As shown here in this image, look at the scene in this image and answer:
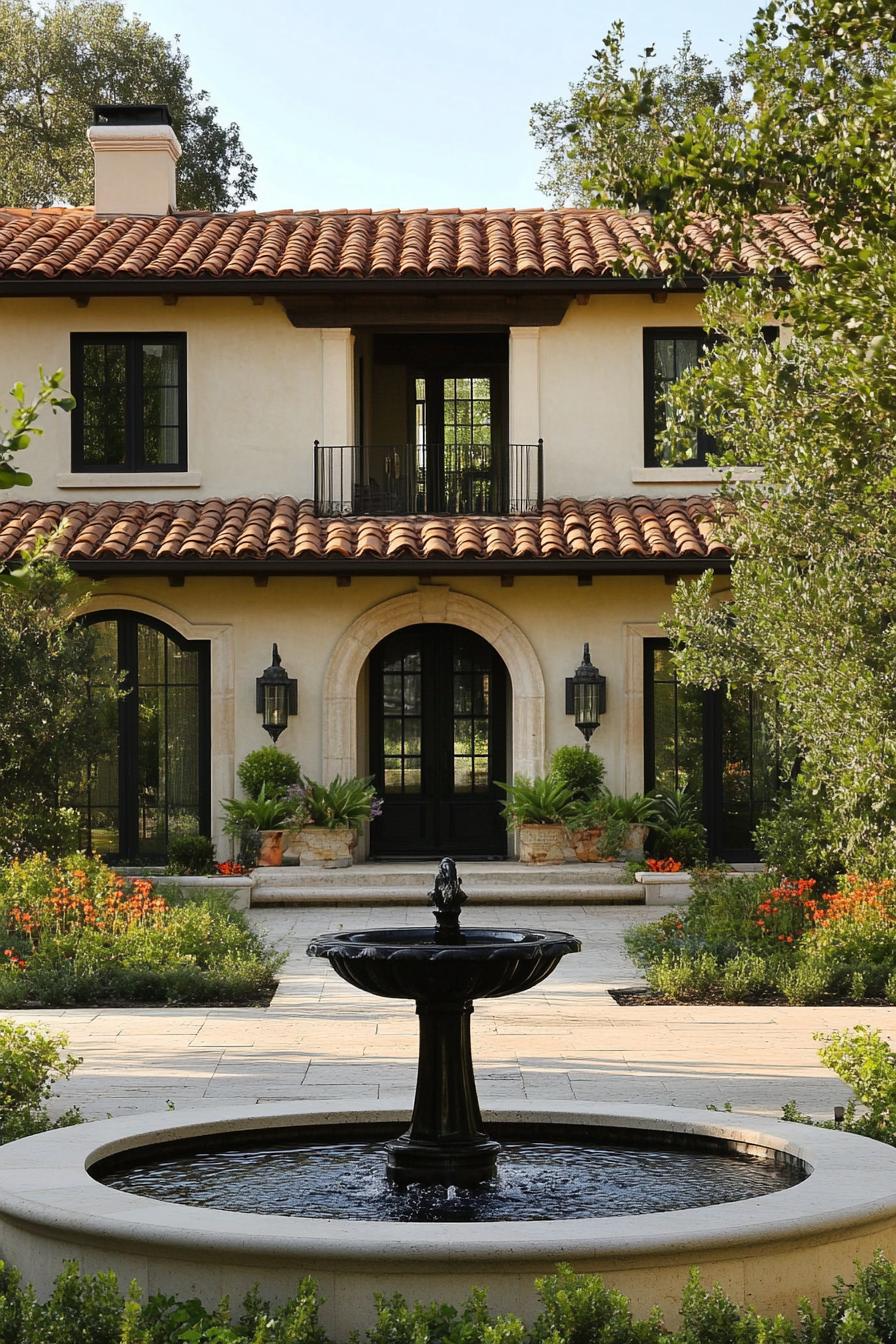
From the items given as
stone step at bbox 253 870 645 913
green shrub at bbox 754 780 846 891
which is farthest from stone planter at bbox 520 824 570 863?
green shrub at bbox 754 780 846 891

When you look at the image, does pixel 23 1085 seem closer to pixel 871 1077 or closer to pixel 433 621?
pixel 871 1077

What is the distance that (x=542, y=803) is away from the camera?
62.0 feet

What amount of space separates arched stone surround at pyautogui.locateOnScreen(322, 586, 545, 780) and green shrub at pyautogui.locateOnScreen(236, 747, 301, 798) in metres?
0.57

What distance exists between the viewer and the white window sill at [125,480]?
20.6 meters

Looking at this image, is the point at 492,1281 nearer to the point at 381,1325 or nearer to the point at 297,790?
the point at 381,1325

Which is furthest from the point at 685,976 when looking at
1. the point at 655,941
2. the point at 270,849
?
the point at 270,849

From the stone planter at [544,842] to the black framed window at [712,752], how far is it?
155 cm

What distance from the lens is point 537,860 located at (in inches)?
745

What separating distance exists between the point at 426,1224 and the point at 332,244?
691 inches

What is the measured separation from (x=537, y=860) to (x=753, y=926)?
18.6 feet

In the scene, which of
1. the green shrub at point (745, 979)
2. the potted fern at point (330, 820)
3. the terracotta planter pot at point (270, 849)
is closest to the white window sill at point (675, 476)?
the potted fern at point (330, 820)

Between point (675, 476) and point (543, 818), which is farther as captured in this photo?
point (675, 476)

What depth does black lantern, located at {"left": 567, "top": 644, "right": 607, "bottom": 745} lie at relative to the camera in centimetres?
1934

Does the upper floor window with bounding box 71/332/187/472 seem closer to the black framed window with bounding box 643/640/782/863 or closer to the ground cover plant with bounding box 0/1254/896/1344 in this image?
the black framed window with bounding box 643/640/782/863
